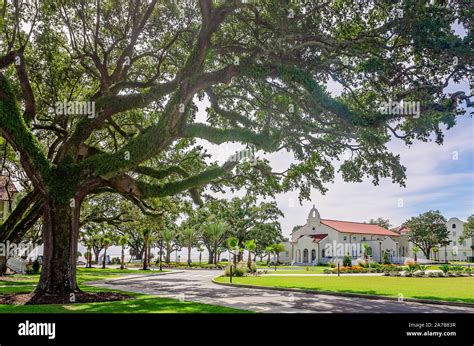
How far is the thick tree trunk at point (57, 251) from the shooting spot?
1595 cm

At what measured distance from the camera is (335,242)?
62.9 metres

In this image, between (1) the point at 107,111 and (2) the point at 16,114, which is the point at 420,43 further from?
(2) the point at 16,114

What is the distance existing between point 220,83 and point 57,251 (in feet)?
29.6

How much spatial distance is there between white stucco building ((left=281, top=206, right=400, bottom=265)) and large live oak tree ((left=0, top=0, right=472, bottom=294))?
142 feet

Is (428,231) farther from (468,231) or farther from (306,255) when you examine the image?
(306,255)

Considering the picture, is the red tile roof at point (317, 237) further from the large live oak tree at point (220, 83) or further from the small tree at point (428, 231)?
the large live oak tree at point (220, 83)

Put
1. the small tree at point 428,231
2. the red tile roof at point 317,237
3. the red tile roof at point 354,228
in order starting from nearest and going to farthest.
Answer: the red tile roof at point 317,237 → the red tile roof at point 354,228 → the small tree at point 428,231

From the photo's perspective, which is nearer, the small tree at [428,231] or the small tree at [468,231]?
the small tree at [428,231]

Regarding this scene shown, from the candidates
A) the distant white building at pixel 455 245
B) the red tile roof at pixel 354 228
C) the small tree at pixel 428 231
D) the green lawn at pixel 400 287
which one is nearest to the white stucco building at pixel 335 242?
the red tile roof at pixel 354 228

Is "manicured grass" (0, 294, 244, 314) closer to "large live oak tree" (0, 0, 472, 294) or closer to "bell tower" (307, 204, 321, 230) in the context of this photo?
"large live oak tree" (0, 0, 472, 294)

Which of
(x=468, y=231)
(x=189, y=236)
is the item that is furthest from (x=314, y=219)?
(x=468, y=231)

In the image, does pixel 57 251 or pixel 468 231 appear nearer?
pixel 57 251

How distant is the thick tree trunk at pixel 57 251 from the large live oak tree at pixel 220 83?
39 millimetres

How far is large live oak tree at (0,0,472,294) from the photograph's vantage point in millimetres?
13148
